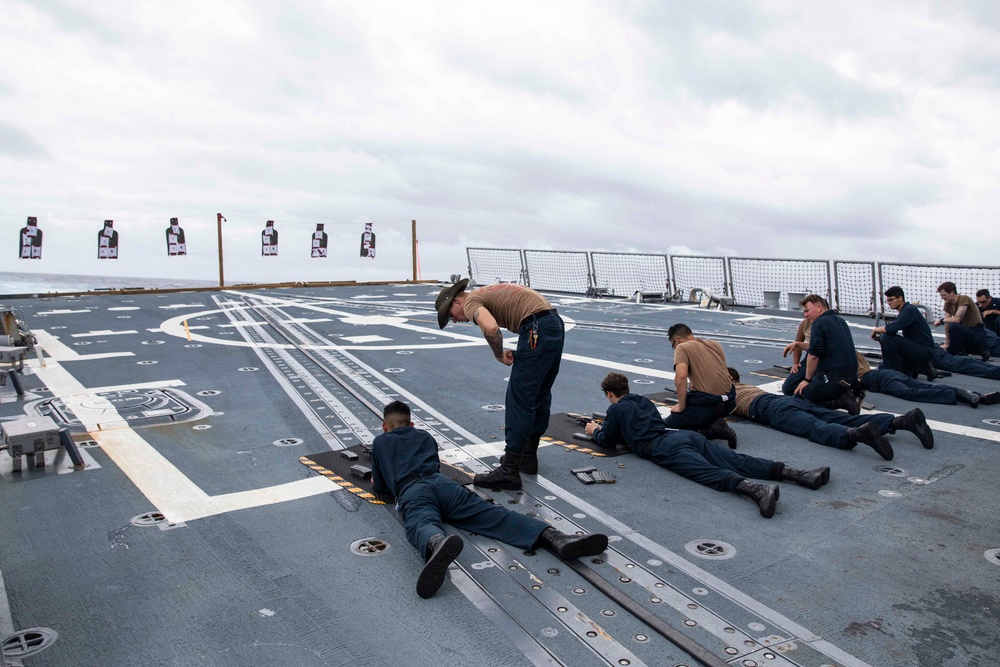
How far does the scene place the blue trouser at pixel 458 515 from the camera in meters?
4.28

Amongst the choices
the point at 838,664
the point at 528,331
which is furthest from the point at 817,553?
the point at 528,331

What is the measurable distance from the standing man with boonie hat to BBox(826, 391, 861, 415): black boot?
3.72 meters

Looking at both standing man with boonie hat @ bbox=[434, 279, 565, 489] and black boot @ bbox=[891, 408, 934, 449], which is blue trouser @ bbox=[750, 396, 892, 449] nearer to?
black boot @ bbox=[891, 408, 934, 449]

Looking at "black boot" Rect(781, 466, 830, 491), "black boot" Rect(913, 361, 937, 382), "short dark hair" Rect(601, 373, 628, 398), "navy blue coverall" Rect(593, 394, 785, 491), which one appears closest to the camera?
"black boot" Rect(781, 466, 830, 491)

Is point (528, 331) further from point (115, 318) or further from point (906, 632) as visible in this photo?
point (115, 318)

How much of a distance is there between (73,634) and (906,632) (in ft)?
13.8

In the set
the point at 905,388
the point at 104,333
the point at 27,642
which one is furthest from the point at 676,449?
the point at 104,333

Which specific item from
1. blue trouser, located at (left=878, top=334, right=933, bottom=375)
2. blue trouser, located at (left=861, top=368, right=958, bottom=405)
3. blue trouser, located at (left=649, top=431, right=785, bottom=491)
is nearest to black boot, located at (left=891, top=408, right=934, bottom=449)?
blue trouser, located at (left=649, top=431, right=785, bottom=491)

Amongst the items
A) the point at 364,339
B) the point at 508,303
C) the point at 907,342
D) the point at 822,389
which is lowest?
the point at 822,389

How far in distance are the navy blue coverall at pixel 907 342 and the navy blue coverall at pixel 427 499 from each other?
24.0ft

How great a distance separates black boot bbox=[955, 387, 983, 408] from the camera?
8062 millimetres

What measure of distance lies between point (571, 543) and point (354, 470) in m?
2.21

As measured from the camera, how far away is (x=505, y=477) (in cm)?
536

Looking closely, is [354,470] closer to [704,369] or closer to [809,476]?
[704,369]
